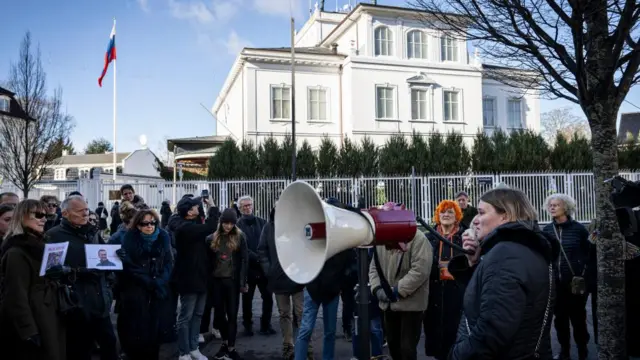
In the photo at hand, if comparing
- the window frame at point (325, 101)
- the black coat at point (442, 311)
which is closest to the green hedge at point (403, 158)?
the window frame at point (325, 101)

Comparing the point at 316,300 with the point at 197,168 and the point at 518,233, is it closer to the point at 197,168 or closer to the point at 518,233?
the point at 518,233

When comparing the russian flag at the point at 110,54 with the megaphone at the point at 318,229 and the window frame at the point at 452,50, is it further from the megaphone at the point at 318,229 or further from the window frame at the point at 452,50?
the megaphone at the point at 318,229

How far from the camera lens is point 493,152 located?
23.1 m

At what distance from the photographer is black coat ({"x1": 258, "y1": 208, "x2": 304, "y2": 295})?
19.5ft

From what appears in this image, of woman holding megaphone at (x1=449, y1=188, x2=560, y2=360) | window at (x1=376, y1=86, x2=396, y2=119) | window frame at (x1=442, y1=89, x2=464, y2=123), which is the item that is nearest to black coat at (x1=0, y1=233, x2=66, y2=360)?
woman holding megaphone at (x1=449, y1=188, x2=560, y2=360)

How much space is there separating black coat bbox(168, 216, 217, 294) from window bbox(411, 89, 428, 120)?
2414 centimetres

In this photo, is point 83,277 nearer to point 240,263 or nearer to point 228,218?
point 228,218

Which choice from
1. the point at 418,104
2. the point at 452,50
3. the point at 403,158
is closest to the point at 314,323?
the point at 403,158

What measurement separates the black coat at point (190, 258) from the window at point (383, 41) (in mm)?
23913

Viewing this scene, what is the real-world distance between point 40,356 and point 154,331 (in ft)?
3.87

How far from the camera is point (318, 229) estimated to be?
2576 mm

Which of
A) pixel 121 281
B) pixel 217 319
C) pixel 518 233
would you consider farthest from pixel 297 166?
pixel 518 233

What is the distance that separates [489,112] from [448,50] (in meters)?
5.11

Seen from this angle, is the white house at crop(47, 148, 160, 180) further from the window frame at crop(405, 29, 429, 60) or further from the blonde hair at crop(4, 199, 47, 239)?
the blonde hair at crop(4, 199, 47, 239)
